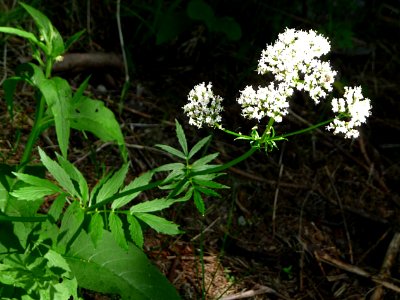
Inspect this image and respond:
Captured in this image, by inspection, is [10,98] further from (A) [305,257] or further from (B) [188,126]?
(A) [305,257]

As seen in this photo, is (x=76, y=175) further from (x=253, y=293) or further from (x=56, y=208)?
(x=253, y=293)

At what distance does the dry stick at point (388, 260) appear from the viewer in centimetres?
295

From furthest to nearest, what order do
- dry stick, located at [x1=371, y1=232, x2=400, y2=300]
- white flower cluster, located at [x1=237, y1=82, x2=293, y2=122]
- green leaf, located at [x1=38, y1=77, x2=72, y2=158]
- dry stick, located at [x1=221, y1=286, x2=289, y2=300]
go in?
dry stick, located at [x1=371, y1=232, x2=400, y2=300]
dry stick, located at [x1=221, y1=286, x2=289, y2=300]
green leaf, located at [x1=38, y1=77, x2=72, y2=158]
white flower cluster, located at [x1=237, y1=82, x2=293, y2=122]

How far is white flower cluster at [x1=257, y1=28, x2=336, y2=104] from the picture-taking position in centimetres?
192

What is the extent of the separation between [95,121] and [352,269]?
1772mm

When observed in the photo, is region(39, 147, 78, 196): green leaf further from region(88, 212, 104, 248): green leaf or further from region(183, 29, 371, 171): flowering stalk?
region(183, 29, 371, 171): flowering stalk

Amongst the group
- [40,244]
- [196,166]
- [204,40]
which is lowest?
[40,244]

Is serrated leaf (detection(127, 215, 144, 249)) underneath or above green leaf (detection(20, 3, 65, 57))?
underneath

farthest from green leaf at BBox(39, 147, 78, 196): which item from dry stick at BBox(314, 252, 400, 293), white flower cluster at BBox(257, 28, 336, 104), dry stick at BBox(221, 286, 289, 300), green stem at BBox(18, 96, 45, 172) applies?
dry stick at BBox(314, 252, 400, 293)

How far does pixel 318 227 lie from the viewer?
345cm

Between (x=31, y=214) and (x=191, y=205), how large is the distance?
48.6 inches

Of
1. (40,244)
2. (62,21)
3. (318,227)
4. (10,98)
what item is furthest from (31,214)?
(62,21)

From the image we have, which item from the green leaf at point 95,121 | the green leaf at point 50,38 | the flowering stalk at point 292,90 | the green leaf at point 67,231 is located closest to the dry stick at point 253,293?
the green leaf at point 67,231

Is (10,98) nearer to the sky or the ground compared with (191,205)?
nearer to the sky
